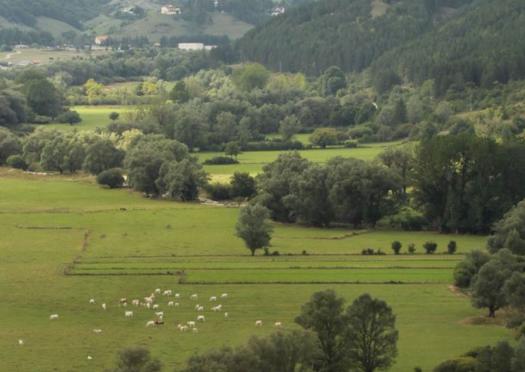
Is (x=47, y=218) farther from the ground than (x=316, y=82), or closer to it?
closer to it

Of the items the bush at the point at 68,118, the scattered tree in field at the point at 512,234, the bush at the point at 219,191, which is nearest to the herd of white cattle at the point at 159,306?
the scattered tree in field at the point at 512,234

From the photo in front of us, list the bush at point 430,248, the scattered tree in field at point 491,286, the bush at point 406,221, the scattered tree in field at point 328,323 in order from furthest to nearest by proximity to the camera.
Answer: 1. the bush at point 406,221
2. the bush at point 430,248
3. the scattered tree in field at point 491,286
4. the scattered tree in field at point 328,323

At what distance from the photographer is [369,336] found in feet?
163

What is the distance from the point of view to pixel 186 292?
66.5 meters

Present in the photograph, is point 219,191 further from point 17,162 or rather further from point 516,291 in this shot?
point 516,291

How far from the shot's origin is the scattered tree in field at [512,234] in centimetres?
6850

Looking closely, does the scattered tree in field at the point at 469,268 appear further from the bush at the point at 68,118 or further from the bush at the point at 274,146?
the bush at the point at 68,118

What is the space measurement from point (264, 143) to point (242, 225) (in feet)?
204

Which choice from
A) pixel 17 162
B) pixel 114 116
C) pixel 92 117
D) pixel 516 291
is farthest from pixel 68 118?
pixel 516 291

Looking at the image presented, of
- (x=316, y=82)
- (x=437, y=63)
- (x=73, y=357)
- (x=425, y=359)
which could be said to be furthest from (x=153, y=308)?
Answer: (x=316, y=82)

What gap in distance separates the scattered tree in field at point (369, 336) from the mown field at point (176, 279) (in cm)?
158

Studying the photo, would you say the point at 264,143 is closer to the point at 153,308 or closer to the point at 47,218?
the point at 47,218

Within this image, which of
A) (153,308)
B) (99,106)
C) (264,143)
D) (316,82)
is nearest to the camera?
(153,308)

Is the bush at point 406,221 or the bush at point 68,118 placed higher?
the bush at point 68,118
